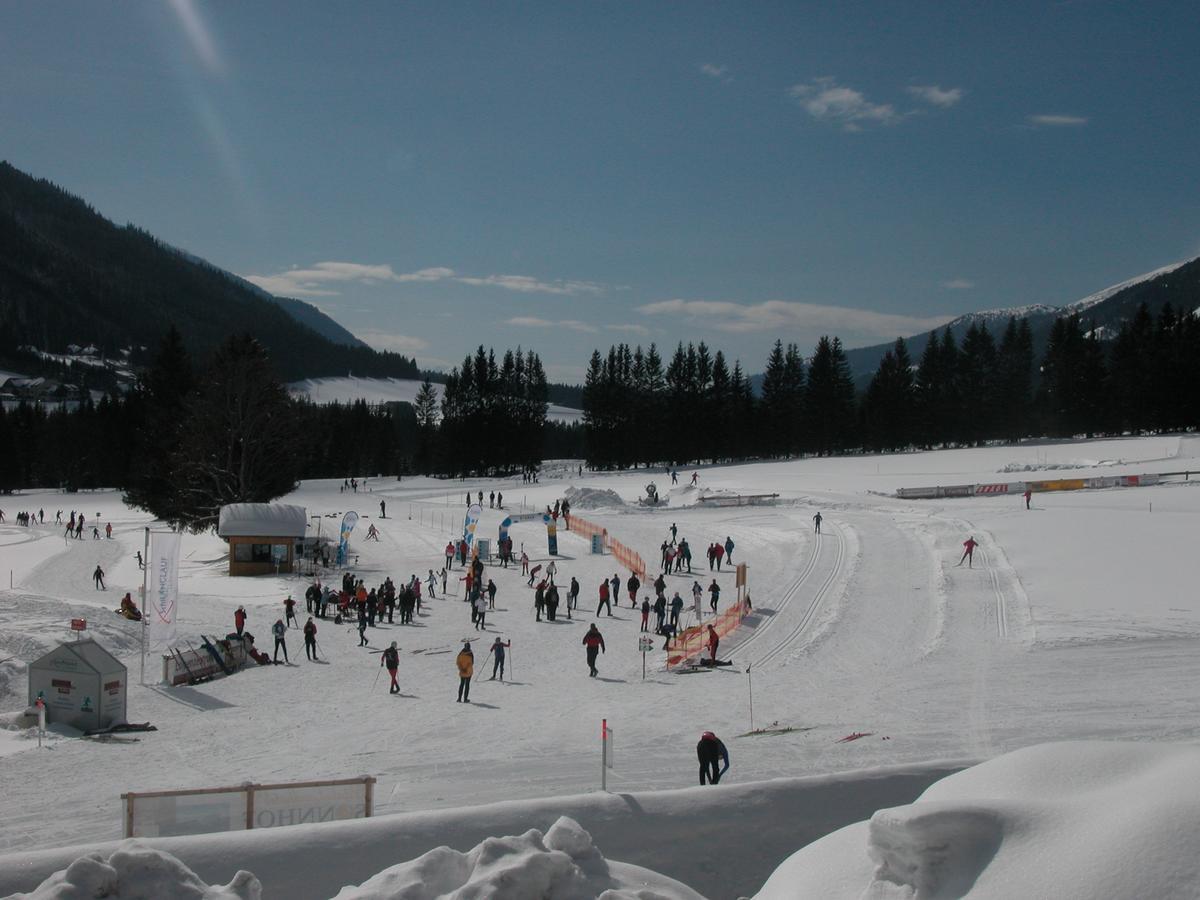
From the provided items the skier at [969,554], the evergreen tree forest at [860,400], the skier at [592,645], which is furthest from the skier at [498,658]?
the evergreen tree forest at [860,400]

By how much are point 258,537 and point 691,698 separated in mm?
22639

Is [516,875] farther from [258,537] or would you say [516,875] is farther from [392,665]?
[258,537]

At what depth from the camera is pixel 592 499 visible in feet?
166

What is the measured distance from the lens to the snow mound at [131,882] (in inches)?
192

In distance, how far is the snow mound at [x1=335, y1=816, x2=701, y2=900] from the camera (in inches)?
195

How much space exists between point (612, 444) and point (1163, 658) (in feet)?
235

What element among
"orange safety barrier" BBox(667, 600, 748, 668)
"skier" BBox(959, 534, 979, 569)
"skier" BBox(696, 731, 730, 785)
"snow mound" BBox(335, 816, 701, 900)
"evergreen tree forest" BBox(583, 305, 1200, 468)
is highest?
"evergreen tree forest" BBox(583, 305, 1200, 468)

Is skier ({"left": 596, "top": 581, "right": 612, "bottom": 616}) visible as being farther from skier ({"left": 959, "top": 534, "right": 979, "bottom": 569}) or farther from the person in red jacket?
skier ({"left": 959, "top": 534, "right": 979, "bottom": 569})

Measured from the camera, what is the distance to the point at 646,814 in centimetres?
759

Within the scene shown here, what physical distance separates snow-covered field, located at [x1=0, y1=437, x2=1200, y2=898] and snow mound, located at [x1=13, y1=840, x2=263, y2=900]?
4.41ft

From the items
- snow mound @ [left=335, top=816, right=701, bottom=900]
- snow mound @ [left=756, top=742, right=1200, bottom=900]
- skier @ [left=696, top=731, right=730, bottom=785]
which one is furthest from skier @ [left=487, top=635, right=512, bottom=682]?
snow mound @ [left=335, top=816, right=701, bottom=900]

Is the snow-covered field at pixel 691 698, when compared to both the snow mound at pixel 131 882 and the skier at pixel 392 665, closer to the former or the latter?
the skier at pixel 392 665

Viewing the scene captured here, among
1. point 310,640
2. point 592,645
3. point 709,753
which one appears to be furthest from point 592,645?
point 709,753

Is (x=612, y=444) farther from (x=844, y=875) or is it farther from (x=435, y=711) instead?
(x=844, y=875)
